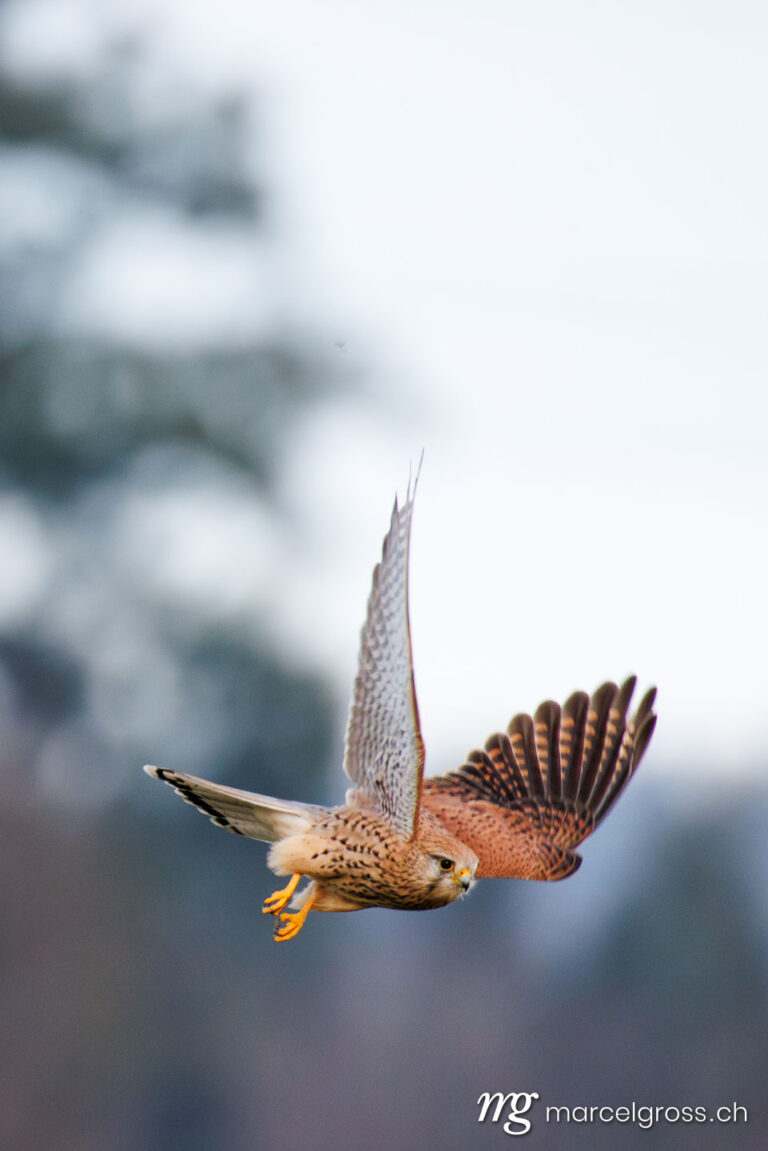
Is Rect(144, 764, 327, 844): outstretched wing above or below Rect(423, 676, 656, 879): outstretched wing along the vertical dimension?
below

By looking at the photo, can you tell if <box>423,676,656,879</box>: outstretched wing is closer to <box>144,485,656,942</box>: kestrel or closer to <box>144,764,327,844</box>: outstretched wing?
<box>144,485,656,942</box>: kestrel

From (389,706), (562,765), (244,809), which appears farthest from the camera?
(562,765)

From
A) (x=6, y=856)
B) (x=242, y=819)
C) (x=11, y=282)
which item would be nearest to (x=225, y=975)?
(x=6, y=856)

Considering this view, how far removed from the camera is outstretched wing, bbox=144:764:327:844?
Result: 298cm

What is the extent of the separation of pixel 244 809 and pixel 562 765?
1.01 m

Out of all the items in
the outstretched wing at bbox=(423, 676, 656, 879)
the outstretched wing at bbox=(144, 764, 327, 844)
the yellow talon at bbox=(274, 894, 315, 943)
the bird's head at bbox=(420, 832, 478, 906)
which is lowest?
the yellow talon at bbox=(274, 894, 315, 943)

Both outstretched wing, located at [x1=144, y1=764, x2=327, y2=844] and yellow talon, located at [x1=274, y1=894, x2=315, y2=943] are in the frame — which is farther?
outstretched wing, located at [x1=144, y1=764, x2=327, y2=844]

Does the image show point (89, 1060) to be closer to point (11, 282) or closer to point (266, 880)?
point (266, 880)

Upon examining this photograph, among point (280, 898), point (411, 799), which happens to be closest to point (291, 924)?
point (280, 898)

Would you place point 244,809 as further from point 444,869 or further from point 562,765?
point 562,765

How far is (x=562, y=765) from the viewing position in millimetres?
3916

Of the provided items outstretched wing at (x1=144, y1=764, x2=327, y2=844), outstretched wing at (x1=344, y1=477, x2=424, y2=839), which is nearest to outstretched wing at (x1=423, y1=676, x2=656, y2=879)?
outstretched wing at (x1=144, y1=764, x2=327, y2=844)

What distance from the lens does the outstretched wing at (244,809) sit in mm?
2982

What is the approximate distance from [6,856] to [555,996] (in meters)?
4.20
